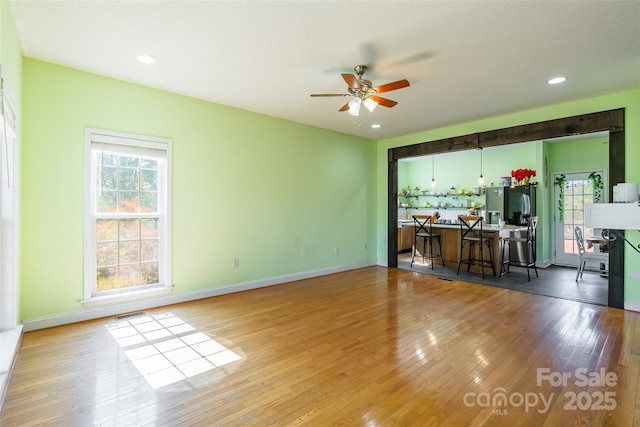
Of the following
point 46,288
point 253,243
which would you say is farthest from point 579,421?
point 46,288

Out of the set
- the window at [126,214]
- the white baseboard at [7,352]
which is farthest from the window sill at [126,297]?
the white baseboard at [7,352]

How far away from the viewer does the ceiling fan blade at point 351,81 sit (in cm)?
277

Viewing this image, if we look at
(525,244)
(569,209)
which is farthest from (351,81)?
(569,209)

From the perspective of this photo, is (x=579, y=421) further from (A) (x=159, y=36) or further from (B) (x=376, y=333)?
(A) (x=159, y=36)

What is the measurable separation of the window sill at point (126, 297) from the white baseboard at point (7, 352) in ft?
2.04

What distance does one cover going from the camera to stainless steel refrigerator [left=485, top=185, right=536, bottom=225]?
6562 millimetres

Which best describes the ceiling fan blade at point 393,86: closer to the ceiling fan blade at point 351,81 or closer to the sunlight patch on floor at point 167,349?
the ceiling fan blade at point 351,81

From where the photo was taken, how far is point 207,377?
2.25 m

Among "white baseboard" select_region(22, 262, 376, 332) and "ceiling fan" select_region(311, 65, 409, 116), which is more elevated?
"ceiling fan" select_region(311, 65, 409, 116)

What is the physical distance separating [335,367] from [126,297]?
108 inches

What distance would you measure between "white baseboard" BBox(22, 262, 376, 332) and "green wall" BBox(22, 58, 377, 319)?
65mm

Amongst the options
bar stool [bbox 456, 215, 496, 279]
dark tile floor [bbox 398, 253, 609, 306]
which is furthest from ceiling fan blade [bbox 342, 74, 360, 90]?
dark tile floor [bbox 398, 253, 609, 306]

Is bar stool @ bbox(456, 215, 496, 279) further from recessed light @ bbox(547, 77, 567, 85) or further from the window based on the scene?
the window

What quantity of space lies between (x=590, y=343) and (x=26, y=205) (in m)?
5.70
